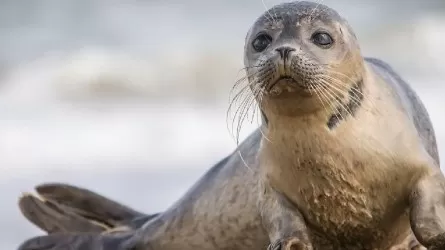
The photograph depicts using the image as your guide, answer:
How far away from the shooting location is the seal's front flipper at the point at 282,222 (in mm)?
6418

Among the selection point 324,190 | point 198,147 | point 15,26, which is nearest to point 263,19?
point 324,190

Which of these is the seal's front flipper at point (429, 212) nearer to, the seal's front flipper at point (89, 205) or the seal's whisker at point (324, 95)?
the seal's whisker at point (324, 95)

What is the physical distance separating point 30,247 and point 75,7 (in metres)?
12.4

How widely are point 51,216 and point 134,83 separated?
26.3 feet

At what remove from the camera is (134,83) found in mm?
16750

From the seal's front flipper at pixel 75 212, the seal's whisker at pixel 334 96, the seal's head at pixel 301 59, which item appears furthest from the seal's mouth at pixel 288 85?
the seal's front flipper at pixel 75 212

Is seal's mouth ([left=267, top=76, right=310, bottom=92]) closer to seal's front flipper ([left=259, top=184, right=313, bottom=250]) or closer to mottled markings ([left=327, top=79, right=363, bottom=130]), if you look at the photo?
mottled markings ([left=327, top=79, right=363, bottom=130])

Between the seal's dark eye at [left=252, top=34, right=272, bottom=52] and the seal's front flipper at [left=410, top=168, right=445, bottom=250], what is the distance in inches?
35.5

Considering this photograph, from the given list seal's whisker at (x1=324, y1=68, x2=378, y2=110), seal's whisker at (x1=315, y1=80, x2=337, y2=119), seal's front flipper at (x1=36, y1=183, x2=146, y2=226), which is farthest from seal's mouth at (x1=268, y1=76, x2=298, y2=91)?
seal's front flipper at (x1=36, y1=183, x2=146, y2=226)

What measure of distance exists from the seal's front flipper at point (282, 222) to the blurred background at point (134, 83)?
3550mm

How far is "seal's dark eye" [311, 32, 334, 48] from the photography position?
6375 millimetres

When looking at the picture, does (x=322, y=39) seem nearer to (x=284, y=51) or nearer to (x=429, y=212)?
(x=284, y=51)

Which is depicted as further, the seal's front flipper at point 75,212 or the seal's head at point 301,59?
the seal's front flipper at point 75,212

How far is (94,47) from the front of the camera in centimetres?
1833
